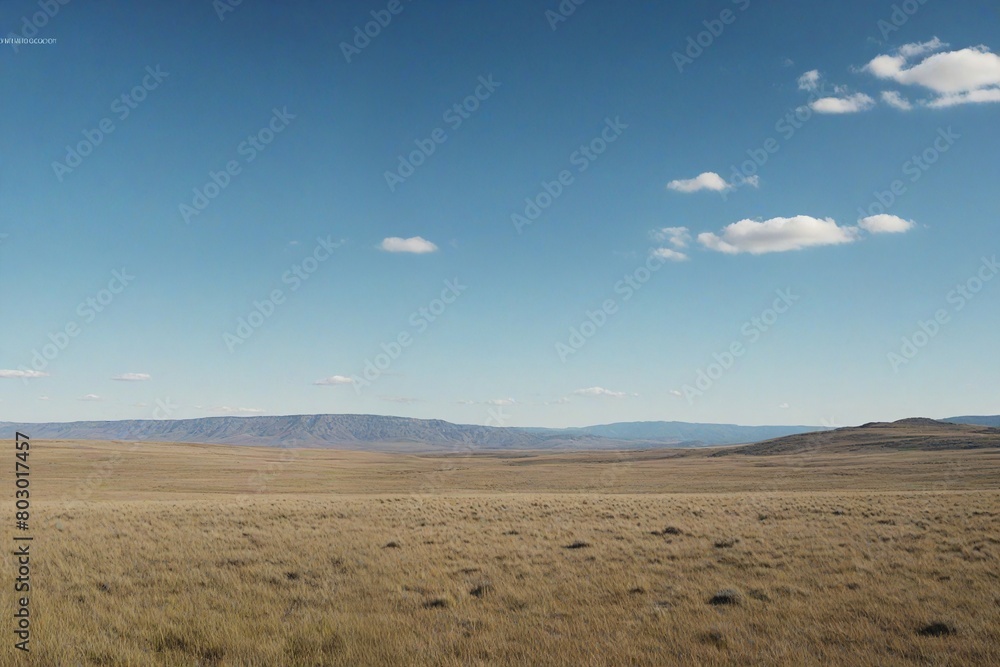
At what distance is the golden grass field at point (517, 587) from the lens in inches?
297

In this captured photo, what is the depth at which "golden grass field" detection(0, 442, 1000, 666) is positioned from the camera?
297 inches

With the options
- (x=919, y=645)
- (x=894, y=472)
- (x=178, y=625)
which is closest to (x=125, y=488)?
(x=178, y=625)

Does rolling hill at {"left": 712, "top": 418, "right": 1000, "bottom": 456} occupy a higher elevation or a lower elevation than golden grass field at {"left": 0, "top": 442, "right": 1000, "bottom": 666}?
lower

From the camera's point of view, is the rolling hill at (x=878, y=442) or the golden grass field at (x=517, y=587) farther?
the rolling hill at (x=878, y=442)

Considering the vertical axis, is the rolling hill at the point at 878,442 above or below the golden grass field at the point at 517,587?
below

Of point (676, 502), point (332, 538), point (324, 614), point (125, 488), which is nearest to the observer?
point (324, 614)

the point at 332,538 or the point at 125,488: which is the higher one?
the point at 332,538

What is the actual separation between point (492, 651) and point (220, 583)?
694cm

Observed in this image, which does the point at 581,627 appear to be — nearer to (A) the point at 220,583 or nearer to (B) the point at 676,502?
(A) the point at 220,583

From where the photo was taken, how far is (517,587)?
436 inches

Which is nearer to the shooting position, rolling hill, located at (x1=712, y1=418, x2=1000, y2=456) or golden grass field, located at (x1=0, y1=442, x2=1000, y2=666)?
golden grass field, located at (x1=0, y1=442, x2=1000, y2=666)

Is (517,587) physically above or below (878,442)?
above

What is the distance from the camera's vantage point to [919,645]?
7574 mm

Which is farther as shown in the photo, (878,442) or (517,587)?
(878,442)
